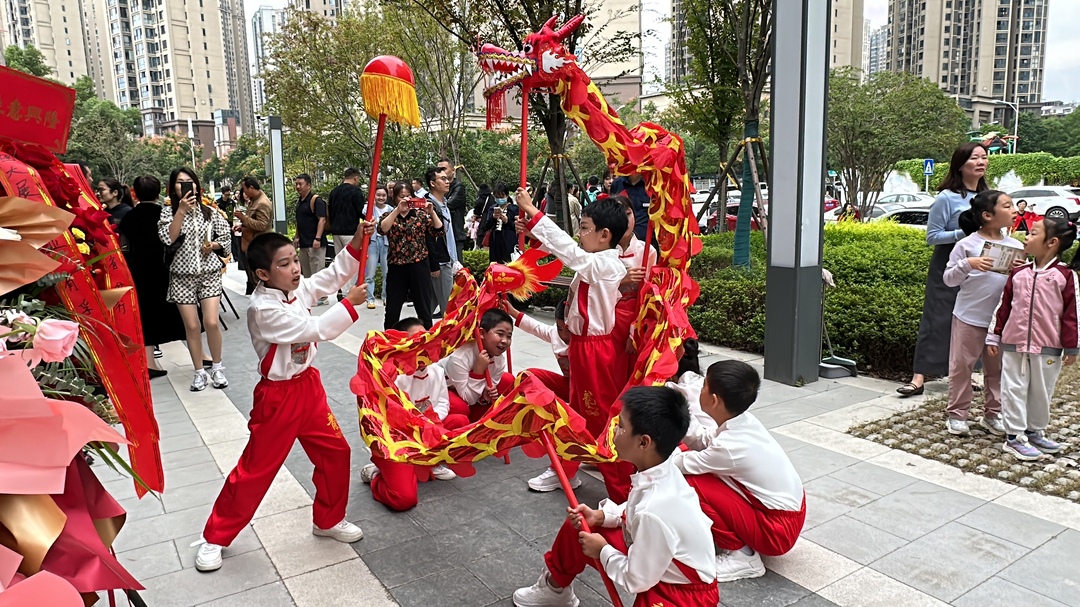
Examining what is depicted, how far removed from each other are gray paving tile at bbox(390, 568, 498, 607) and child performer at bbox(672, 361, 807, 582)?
2.97 feet

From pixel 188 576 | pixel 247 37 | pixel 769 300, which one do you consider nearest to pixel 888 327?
pixel 769 300

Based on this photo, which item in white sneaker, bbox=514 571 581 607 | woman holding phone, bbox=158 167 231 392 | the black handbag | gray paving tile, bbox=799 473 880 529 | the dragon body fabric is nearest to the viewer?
white sneaker, bbox=514 571 581 607

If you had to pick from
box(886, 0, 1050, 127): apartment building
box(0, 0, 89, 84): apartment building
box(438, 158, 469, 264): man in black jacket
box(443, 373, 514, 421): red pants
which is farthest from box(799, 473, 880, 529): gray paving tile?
box(0, 0, 89, 84): apartment building

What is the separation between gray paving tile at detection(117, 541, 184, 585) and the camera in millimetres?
3010

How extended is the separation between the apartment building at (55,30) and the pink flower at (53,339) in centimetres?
6660

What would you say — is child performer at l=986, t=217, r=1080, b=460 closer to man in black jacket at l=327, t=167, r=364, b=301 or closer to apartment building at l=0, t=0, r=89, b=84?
man in black jacket at l=327, t=167, r=364, b=301

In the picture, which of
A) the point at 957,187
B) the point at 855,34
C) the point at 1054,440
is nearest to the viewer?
the point at 1054,440

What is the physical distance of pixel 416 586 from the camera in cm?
286

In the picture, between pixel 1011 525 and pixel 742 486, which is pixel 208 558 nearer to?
pixel 742 486

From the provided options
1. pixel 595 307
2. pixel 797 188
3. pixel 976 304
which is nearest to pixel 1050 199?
pixel 797 188

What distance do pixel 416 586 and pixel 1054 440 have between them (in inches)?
148

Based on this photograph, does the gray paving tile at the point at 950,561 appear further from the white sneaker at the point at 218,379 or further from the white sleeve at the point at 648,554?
the white sneaker at the point at 218,379

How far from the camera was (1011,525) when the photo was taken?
128 inches

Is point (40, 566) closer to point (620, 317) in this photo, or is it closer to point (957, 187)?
point (620, 317)
